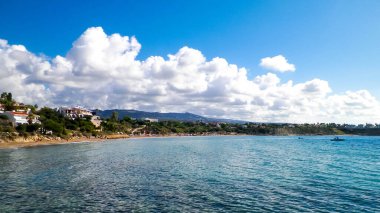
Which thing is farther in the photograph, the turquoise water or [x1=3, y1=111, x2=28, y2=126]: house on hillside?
[x1=3, y1=111, x2=28, y2=126]: house on hillside

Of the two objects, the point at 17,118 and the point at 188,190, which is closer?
the point at 188,190

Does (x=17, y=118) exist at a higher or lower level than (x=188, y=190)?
higher

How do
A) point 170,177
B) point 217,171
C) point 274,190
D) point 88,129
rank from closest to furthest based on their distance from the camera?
point 274,190 < point 170,177 < point 217,171 < point 88,129

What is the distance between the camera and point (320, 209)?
28031 mm

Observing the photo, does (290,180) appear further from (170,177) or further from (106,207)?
(106,207)

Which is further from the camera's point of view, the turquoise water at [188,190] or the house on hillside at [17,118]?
the house on hillside at [17,118]

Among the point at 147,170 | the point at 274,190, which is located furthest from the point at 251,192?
the point at 147,170

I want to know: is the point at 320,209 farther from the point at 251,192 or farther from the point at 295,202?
the point at 251,192

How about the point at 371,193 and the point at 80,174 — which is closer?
the point at 371,193

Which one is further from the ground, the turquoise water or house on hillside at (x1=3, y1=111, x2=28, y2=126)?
house on hillside at (x1=3, y1=111, x2=28, y2=126)

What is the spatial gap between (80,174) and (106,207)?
21.8 meters

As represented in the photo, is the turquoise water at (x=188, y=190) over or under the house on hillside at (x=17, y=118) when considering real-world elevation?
under

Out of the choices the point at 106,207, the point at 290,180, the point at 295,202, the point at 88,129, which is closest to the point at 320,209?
the point at 295,202

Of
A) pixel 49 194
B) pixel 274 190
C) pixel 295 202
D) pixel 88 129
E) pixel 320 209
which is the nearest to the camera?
pixel 320 209
